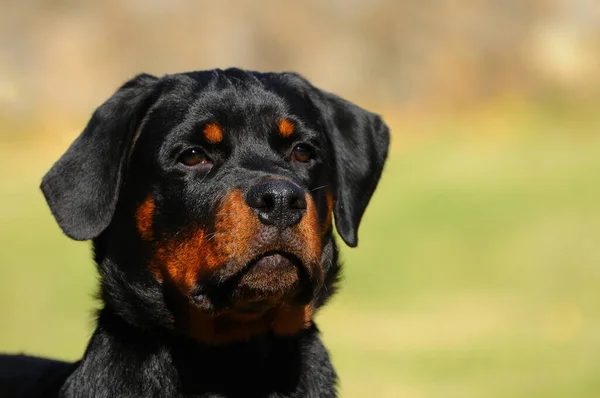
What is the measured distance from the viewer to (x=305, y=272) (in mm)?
4102

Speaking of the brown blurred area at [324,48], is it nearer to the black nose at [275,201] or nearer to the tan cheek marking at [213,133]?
the tan cheek marking at [213,133]

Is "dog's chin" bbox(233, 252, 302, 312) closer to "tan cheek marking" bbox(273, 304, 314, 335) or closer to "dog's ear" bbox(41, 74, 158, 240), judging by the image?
"tan cheek marking" bbox(273, 304, 314, 335)

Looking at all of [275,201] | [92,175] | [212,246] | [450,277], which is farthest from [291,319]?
[450,277]

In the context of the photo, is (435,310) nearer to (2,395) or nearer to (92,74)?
(2,395)

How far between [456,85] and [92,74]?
7208 millimetres

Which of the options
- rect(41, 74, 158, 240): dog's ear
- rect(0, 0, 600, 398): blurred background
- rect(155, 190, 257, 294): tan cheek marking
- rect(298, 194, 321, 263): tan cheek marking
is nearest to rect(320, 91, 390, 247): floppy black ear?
rect(298, 194, 321, 263): tan cheek marking

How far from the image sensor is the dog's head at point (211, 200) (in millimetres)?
4016

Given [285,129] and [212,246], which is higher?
[285,129]

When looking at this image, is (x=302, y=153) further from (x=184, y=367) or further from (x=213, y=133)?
(x=184, y=367)

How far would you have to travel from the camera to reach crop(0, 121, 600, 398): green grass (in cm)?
1059

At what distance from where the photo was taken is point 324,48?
69.9 feet

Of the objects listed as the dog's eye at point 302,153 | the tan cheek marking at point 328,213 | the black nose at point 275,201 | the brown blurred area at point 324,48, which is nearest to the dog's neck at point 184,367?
the tan cheek marking at point 328,213

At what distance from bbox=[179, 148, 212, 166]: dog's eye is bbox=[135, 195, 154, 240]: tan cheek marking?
0.21 m

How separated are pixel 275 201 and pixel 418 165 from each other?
549 inches
